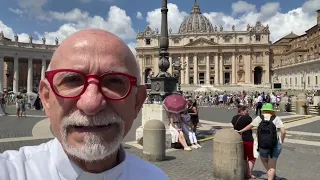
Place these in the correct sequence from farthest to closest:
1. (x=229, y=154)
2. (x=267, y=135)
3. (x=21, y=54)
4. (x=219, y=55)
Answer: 1. (x=219, y=55)
2. (x=21, y=54)
3. (x=267, y=135)
4. (x=229, y=154)

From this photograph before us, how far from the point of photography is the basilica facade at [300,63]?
4940 centimetres

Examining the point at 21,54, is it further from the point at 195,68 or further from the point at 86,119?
the point at 86,119

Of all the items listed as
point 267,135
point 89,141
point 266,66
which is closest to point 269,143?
point 267,135

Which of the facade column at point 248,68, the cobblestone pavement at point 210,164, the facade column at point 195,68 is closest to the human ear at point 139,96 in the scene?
the cobblestone pavement at point 210,164

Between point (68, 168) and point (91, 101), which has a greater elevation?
point (91, 101)

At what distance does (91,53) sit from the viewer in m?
1.35

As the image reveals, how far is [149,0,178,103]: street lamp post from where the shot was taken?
11875 mm

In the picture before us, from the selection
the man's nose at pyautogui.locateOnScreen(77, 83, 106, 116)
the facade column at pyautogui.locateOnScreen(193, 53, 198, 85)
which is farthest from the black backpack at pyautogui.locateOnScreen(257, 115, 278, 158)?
the facade column at pyautogui.locateOnScreen(193, 53, 198, 85)

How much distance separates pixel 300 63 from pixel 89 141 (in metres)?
61.1

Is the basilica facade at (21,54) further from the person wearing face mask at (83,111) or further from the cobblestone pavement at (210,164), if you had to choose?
the person wearing face mask at (83,111)

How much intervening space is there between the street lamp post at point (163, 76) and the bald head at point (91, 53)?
10540 mm

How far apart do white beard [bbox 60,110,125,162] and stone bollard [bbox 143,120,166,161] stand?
6.60 metres

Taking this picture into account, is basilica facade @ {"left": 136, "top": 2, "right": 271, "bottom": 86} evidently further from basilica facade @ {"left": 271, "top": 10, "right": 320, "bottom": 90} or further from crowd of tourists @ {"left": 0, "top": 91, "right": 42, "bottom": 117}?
crowd of tourists @ {"left": 0, "top": 91, "right": 42, "bottom": 117}

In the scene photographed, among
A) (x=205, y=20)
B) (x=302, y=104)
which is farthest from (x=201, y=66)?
(x=302, y=104)
